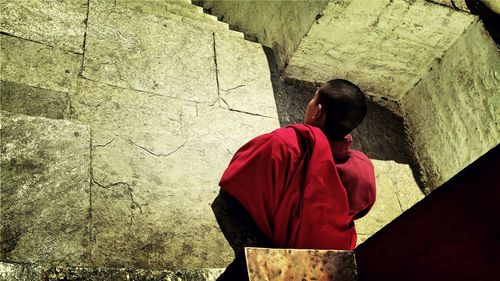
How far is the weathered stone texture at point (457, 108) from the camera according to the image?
10.00 ft

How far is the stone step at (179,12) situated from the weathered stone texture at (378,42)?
3.09 feet

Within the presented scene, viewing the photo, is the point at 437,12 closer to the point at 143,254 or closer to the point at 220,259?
the point at 220,259

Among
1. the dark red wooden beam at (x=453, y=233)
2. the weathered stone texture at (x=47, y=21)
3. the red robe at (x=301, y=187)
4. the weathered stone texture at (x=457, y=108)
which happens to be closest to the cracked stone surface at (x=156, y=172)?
the red robe at (x=301, y=187)

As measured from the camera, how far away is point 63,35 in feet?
9.48

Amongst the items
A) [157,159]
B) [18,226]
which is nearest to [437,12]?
[157,159]

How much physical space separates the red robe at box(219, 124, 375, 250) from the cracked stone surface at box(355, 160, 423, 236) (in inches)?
29.6

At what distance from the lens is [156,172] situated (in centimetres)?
247

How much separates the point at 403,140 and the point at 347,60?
3.66 ft

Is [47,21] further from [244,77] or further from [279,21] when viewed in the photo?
[279,21]

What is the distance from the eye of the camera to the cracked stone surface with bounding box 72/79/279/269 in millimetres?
2094

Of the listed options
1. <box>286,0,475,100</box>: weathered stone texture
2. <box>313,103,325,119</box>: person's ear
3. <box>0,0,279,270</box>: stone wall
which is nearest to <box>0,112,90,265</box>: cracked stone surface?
<box>0,0,279,270</box>: stone wall

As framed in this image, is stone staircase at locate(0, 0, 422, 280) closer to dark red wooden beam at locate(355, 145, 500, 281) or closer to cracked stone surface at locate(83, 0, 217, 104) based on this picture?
cracked stone surface at locate(83, 0, 217, 104)

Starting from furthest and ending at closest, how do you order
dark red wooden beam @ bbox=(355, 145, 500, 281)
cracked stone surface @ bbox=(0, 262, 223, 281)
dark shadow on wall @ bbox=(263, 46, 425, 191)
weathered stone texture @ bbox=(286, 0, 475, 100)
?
dark shadow on wall @ bbox=(263, 46, 425, 191)
weathered stone texture @ bbox=(286, 0, 475, 100)
cracked stone surface @ bbox=(0, 262, 223, 281)
dark red wooden beam @ bbox=(355, 145, 500, 281)

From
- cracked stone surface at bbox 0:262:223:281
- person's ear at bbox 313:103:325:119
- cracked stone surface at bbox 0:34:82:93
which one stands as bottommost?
cracked stone surface at bbox 0:34:82:93
